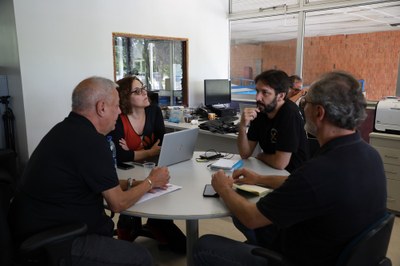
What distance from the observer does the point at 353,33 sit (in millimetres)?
4547

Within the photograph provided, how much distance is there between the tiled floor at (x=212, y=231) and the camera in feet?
7.70

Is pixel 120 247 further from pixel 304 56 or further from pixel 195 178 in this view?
pixel 304 56

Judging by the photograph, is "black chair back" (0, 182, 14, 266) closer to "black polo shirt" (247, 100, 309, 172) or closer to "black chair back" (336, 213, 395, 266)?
"black chair back" (336, 213, 395, 266)

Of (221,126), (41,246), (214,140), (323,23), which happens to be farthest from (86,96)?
(323,23)

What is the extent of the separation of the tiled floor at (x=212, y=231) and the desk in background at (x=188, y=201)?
1.63 feet

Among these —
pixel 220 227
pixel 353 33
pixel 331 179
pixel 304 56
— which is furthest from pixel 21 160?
pixel 353 33

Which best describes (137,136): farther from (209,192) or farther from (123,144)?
(209,192)

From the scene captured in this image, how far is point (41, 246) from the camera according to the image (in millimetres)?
1278

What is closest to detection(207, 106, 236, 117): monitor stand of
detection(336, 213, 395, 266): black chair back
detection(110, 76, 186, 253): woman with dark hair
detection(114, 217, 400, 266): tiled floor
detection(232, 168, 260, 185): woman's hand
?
detection(114, 217, 400, 266): tiled floor

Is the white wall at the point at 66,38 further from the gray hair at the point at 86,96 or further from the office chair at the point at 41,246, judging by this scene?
the office chair at the point at 41,246

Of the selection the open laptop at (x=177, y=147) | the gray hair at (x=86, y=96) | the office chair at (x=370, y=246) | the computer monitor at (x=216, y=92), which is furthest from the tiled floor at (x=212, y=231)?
Answer: the computer monitor at (x=216, y=92)

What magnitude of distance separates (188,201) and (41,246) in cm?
63

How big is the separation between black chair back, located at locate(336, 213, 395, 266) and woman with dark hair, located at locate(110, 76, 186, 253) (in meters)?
1.51

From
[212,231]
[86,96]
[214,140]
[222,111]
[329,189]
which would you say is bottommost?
[212,231]
